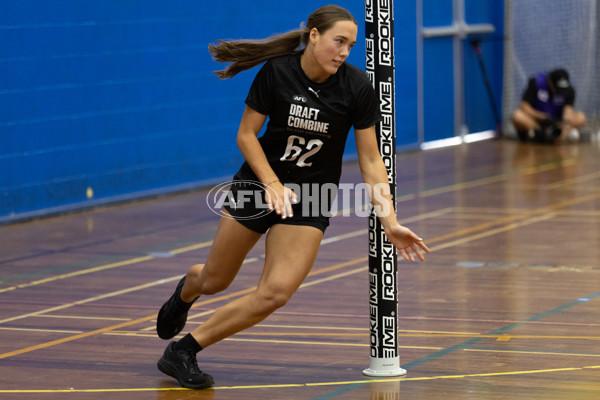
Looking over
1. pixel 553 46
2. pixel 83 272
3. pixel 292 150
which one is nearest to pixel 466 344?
pixel 292 150

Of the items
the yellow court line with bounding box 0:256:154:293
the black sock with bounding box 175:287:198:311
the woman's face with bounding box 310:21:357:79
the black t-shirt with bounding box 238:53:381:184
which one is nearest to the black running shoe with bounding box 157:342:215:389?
the black sock with bounding box 175:287:198:311

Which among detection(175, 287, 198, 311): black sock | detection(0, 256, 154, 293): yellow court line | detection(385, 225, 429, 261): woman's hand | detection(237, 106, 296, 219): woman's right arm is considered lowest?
detection(0, 256, 154, 293): yellow court line

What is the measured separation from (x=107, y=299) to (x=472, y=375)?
295 centimetres

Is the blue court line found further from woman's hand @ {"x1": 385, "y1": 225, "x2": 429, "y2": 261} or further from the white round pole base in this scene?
woman's hand @ {"x1": 385, "y1": 225, "x2": 429, "y2": 261}

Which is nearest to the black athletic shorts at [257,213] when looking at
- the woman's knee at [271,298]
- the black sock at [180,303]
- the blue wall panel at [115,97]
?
the woman's knee at [271,298]

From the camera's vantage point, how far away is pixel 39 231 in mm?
10688

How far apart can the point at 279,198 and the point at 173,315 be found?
1.11m

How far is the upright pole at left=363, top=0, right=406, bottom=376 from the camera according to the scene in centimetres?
541

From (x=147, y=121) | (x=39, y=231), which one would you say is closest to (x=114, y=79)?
(x=147, y=121)

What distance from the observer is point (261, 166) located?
16.8 feet

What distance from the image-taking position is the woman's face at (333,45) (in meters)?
5.08

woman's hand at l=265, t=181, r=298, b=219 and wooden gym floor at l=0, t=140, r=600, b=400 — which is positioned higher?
woman's hand at l=265, t=181, r=298, b=219

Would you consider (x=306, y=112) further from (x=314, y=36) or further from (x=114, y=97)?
(x=114, y=97)

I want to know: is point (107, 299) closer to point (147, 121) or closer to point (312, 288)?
point (312, 288)
